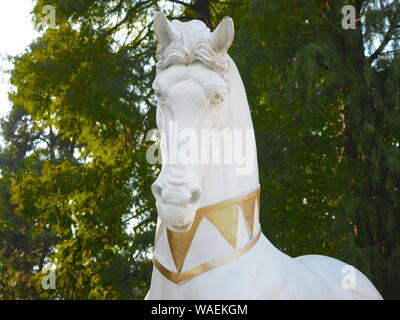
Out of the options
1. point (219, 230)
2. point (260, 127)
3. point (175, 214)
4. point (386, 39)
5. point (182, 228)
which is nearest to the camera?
point (175, 214)

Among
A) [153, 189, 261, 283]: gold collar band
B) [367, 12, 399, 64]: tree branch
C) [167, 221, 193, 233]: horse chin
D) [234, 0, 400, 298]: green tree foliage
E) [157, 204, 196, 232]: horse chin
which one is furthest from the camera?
[367, 12, 399, 64]: tree branch

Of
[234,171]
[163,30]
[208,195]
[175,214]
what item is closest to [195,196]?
[175,214]

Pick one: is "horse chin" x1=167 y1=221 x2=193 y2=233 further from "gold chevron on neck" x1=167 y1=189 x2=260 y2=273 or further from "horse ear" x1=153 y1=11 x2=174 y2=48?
"horse ear" x1=153 y1=11 x2=174 y2=48

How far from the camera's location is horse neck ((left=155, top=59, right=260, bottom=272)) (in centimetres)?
300

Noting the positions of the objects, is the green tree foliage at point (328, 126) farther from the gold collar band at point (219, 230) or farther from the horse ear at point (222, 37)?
the horse ear at point (222, 37)

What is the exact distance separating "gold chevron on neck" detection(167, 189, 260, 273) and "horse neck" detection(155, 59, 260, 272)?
15 mm

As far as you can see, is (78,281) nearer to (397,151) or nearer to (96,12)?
(96,12)

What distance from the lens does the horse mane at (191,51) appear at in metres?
3.03

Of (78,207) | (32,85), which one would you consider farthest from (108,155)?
(32,85)

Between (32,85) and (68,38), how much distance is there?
0.98 meters

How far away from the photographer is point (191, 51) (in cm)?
304

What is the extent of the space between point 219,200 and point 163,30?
87cm

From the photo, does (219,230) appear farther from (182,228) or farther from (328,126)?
(328,126)

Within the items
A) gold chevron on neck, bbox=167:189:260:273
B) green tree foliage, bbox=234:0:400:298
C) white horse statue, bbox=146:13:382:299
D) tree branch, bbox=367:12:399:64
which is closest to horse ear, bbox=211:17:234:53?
white horse statue, bbox=146:13:382:299
